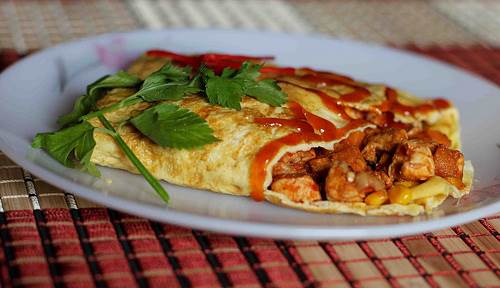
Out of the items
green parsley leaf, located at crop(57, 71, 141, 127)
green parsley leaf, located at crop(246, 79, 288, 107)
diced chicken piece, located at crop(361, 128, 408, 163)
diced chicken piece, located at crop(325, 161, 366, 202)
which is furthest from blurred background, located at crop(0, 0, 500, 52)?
diced chicken piece, located at crop(325, 161, 366, 202)

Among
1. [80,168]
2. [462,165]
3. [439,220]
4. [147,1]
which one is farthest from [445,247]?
[147,1]

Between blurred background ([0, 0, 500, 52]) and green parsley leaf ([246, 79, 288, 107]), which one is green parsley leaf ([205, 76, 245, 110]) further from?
blurred background ([0, 0, 500, 52])

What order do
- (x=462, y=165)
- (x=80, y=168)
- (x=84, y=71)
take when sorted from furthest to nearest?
(x=84, y=71) < (x=462, y=165) < (x=80, y=168)

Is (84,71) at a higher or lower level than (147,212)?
lower

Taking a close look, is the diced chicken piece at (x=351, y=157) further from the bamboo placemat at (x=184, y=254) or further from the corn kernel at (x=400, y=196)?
the bamboo placemat at (x=184, y=254)

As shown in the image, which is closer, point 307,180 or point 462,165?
point 307,180

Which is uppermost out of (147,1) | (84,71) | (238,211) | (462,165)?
(462,165)

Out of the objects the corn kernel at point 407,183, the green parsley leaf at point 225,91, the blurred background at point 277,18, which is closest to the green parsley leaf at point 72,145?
the green parsley leaf at point 225,91

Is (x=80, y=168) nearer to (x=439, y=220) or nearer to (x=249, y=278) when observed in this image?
(x=249, y=278)
